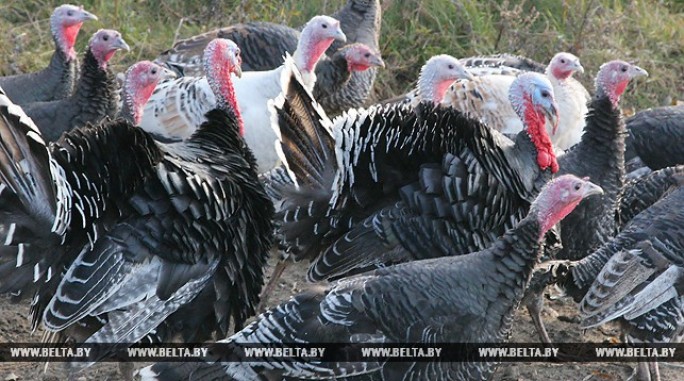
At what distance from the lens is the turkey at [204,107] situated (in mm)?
5918

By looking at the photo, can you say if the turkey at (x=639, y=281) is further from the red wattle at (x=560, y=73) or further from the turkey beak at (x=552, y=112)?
the red wattle at (x=560, y=73)

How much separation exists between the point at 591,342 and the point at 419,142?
1.32m

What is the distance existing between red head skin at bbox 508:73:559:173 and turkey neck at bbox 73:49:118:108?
2.11 meters

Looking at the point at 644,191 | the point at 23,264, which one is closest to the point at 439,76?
the point at 644,191

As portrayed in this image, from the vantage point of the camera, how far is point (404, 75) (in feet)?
24.7

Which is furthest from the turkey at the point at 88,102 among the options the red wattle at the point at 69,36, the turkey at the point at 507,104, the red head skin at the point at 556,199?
the red head skin at the point at 556,199

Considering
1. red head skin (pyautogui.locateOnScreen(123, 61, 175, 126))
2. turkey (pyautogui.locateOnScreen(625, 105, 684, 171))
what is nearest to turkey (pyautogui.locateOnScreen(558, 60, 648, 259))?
turkey (pyautogui.locateOnScreen(625, 105, 684, 171))

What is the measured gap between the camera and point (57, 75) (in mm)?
6410

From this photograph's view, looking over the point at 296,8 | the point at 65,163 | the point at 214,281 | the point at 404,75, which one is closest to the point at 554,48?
the point at 404,75

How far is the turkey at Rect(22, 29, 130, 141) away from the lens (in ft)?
19.0

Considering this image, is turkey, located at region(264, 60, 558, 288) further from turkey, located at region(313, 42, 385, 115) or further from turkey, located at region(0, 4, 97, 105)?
turkey, located at region(0, 4, 97, 105)

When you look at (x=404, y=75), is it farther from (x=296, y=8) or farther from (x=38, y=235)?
(x=38, y=235)

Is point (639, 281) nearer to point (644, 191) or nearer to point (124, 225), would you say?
point (644, 191)

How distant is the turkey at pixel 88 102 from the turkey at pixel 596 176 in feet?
7.68
